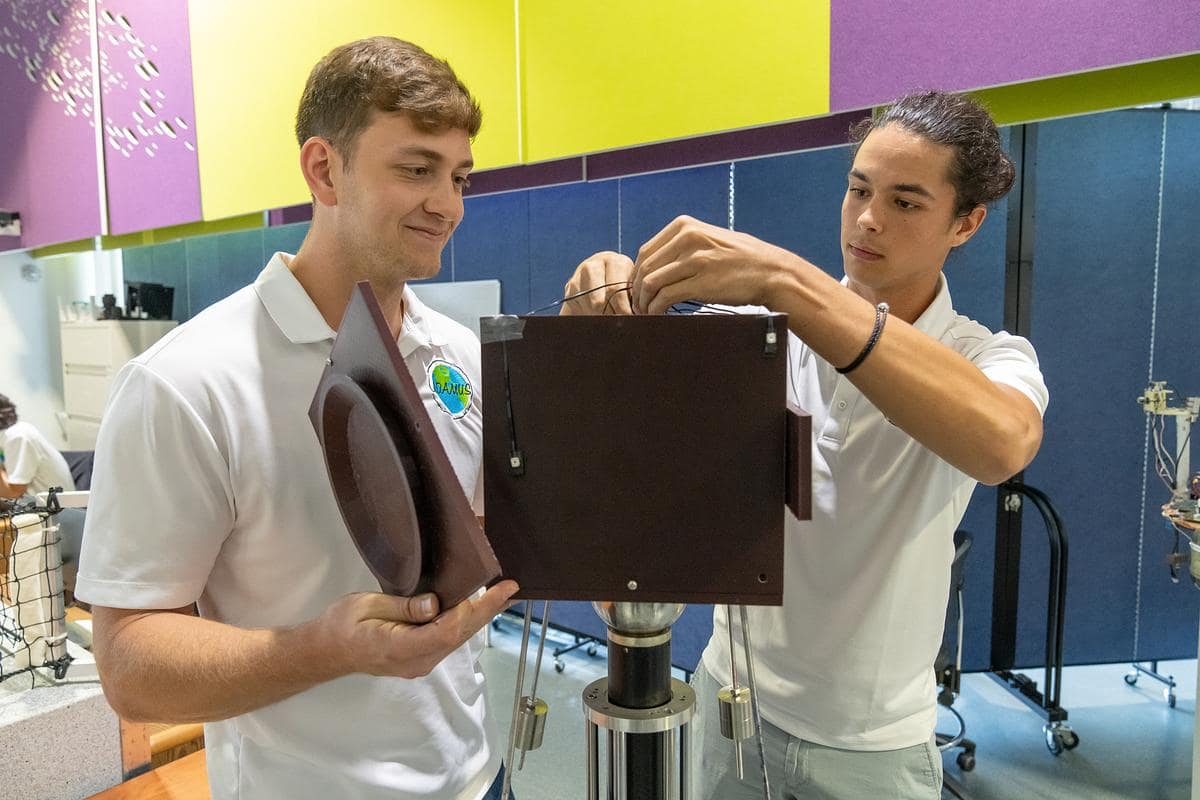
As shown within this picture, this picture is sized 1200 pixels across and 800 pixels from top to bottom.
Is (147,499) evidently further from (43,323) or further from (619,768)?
(43,323)

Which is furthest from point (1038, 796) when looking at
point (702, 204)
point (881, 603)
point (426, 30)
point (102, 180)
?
point (102, 180)

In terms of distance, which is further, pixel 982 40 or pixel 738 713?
pixel 982 40

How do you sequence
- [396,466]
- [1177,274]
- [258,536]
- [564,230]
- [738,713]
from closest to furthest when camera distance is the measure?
[396,466] < [738,713] < [258,536] < [1177,274] < [564,230]

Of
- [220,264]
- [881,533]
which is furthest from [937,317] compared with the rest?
[220,264]

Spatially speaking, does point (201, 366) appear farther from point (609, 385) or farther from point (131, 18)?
point (131, 18)

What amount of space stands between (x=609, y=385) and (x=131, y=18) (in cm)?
340

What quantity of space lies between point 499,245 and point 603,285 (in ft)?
9.12

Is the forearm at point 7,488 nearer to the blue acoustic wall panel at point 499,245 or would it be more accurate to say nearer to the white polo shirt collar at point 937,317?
the blue acoustic wall panel at point 499,245

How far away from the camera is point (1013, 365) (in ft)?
2.79

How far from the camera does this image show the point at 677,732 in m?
0.58


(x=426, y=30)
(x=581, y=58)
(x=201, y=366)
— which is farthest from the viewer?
(x=426, y=30)

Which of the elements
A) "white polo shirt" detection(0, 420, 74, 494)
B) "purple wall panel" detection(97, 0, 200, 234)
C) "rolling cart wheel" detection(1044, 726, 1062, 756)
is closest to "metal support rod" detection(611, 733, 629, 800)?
"rolling cart wheel" detection(1044, 726, 1062, 756)

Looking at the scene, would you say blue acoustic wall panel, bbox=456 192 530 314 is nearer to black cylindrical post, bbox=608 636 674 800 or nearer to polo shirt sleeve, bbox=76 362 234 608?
polo shirt sleeve, bbox=76 362 234 608

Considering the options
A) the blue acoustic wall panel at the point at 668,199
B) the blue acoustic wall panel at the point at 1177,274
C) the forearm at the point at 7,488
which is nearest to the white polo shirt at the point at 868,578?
the blue acoustic wall panel at the point at 668,199
